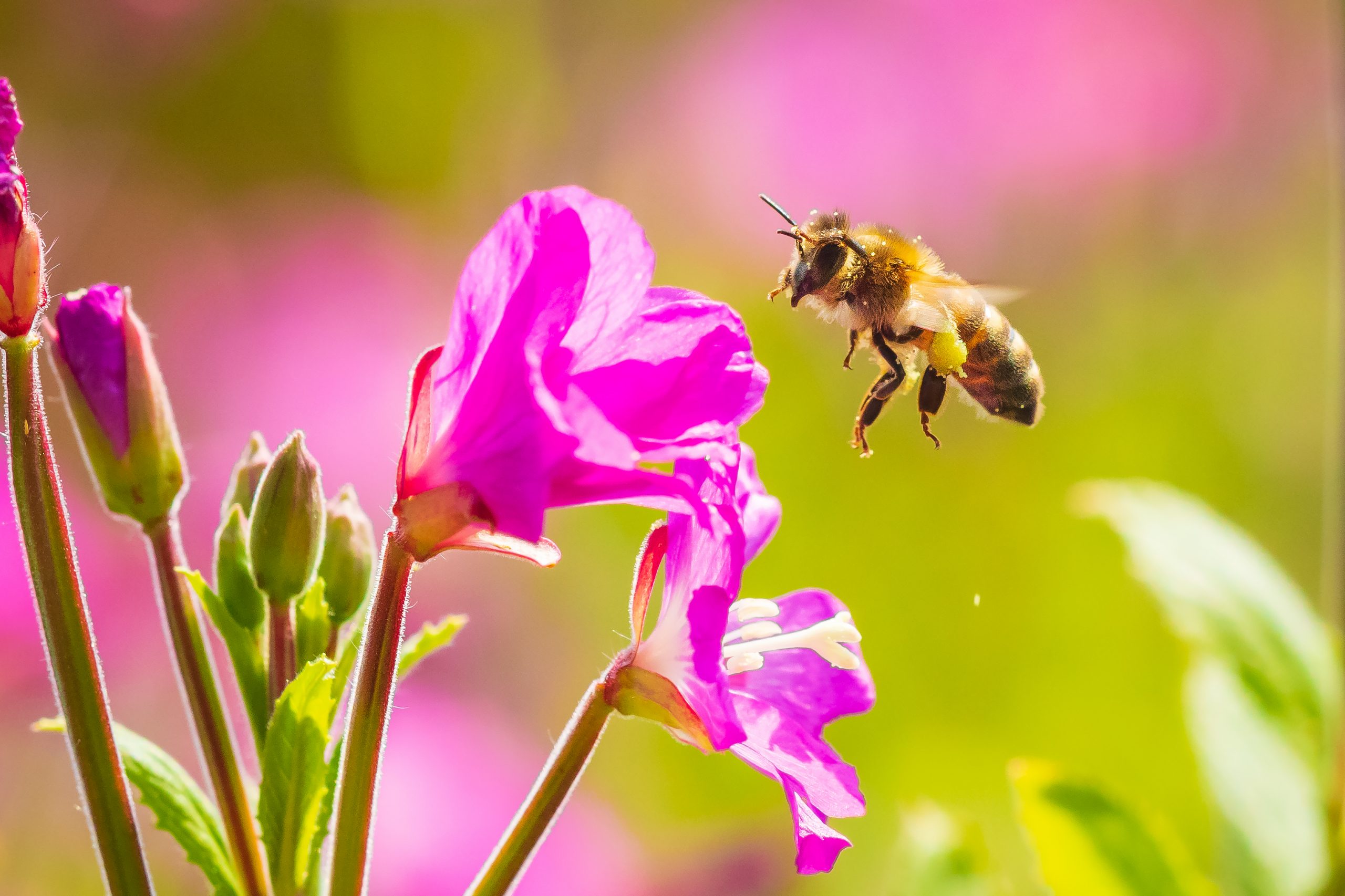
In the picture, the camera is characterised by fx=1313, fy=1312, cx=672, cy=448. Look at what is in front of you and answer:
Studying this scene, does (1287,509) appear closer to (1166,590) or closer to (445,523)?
(1166,590)

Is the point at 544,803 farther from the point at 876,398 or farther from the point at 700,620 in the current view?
the point at 876,398

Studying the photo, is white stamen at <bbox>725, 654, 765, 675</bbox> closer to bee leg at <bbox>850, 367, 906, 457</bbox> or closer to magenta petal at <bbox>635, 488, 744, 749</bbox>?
Result: magenta petal at <bbox>635, 488, 744, 749</bbox>

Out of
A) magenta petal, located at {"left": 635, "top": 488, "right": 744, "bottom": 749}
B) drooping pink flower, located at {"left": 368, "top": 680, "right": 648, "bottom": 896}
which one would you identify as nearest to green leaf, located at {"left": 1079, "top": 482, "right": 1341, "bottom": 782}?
magenta petal, located at {"left": 635, "top": 488, "right": 744, "bottom": 749}

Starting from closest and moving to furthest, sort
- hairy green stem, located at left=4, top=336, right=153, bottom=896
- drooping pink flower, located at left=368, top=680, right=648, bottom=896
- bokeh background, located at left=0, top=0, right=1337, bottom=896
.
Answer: hairy green stem, located at left=4, top=336, right=153, bottom=896 < drooping pink flower, located at left=368, top=680, right=648, bottom=896 < bokeh background, located at left=0, top=0, right=1337, bottom=896

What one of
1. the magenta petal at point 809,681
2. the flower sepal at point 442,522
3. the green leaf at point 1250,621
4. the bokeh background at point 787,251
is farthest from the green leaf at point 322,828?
the bokeh background at point 787,251

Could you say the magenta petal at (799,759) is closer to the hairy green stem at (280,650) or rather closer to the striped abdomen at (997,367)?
the hairy green stem at (280,650)

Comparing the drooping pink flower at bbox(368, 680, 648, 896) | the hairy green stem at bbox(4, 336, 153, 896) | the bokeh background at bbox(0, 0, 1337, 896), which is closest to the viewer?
the hairy green stem at bbox(4, 336, 153, 896)
